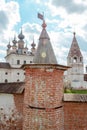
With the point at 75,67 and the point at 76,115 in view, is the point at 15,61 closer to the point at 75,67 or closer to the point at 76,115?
the point at 75,67

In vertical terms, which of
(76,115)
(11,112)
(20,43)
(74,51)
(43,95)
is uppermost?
(20,43)

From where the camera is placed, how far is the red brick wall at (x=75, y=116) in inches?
316

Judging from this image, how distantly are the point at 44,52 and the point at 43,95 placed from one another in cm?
141

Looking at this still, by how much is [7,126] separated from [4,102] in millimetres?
1123

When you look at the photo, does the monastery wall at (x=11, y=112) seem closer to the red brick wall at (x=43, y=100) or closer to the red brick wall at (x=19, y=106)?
the red brick wall at (x=19, y=106)

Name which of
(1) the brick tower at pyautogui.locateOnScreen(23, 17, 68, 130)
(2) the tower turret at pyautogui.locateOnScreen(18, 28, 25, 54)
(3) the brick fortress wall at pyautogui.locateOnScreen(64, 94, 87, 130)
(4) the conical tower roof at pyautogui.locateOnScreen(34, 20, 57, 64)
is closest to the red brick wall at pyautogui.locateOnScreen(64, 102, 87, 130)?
(3) the brick fortress wall at pyautogui.locateOnScreen(64, 94, 87, 130)

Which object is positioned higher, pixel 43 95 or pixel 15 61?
pixel 15 61

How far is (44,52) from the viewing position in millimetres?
8023

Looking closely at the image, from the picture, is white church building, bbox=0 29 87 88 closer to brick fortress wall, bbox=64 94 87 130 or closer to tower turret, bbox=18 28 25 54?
tower turret, bbox=18 28 25 54

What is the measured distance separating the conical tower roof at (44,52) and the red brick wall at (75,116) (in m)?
1.56

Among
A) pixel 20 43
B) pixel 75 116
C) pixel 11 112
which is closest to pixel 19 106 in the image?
pixel 11 112

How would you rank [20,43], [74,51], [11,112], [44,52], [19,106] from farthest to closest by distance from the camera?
[20,43], [74,51], [11,112], [19,106], [44,52]

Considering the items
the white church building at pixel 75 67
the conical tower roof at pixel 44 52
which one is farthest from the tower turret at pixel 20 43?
the conical tower roof at pixel 44 52

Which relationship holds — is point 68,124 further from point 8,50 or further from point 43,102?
point 8,50
